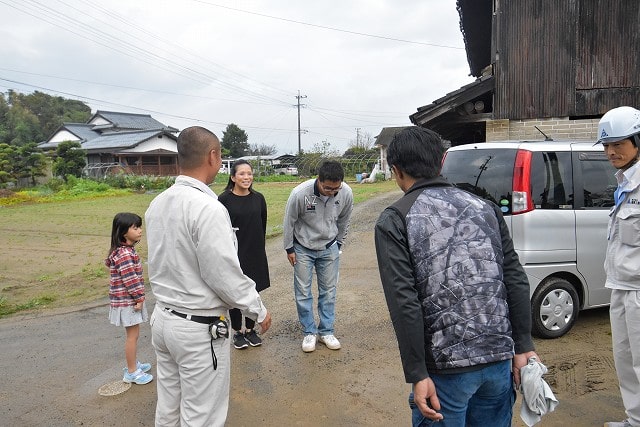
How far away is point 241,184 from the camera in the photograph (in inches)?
172

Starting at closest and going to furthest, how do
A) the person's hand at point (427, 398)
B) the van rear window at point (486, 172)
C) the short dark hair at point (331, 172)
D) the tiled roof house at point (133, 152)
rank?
the person's hand at point (427, 398)
the short dark hair at point (331, 172)
the van rear window at point (486, 172)
the tiled roof house at point (133, 152)

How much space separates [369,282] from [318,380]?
3099mm

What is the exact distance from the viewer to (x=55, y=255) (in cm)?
1000

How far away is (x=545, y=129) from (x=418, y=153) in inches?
279

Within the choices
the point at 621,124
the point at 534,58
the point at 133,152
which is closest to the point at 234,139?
the point at 133,152

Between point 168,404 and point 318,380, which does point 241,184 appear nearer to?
point 318,380

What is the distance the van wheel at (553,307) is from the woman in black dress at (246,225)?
2662 millimetres

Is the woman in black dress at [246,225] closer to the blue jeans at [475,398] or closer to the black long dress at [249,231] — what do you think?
the black long dress at [249,231]

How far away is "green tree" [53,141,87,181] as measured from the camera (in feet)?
103

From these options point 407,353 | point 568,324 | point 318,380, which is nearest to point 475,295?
point 407,353

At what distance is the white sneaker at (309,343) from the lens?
4.37m

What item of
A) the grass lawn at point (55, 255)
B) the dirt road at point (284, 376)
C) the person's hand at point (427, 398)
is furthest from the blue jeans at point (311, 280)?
the grass lawn at point (55, 255)

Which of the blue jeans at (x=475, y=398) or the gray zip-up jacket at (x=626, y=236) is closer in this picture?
the blue jeans at (x=475, y=398)

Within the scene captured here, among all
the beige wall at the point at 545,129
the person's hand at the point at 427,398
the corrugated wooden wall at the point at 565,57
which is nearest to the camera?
the person's hand at the point at 427,398
